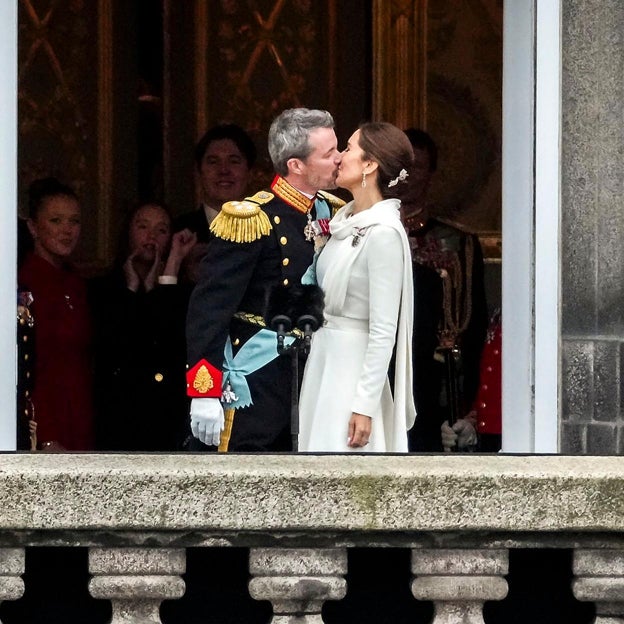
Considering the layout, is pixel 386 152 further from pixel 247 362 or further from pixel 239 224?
pixel 247 362

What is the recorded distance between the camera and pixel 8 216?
5367mm

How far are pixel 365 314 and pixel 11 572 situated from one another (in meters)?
1.93

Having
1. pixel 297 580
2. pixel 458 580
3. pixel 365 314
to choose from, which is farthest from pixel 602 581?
pixel 365 314

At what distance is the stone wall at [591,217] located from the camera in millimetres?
5645

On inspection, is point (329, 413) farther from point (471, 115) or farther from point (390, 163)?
point (471, 115)

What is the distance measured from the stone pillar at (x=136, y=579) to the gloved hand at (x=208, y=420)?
5.53ft

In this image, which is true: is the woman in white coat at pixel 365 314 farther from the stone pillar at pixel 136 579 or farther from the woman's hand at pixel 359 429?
the stone pillar at pixel 136 579

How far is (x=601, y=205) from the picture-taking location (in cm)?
566

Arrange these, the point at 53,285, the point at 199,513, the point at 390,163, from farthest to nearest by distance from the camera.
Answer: the point at 53,285, the point at 390,163, the point at 199,513

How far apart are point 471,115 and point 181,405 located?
2297 mm

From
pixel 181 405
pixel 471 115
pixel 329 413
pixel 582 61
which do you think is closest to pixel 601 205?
pixel 582 61

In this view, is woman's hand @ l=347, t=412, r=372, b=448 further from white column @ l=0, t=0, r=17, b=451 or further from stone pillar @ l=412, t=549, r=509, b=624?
stone pillar @ l=412, t=549, r=509, b=624

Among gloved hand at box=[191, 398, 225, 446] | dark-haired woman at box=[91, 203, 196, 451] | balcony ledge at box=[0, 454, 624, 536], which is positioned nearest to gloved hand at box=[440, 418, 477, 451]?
dark-haired woman at box=[91, 203, 196, 451]

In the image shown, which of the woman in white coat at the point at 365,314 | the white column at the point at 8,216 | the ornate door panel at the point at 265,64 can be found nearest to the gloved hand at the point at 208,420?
the woman in white coat at the point at 365,314
